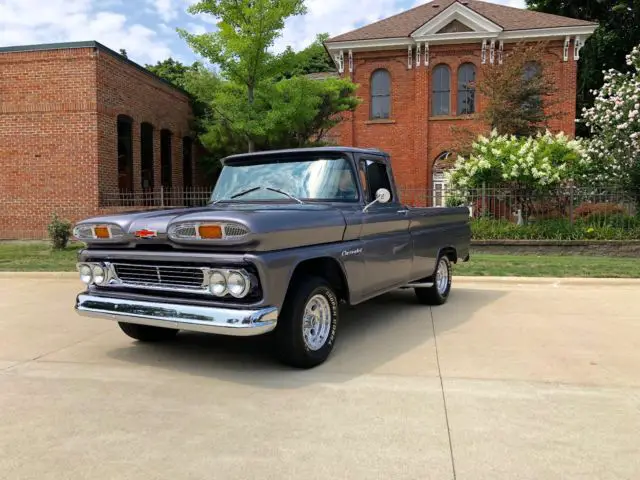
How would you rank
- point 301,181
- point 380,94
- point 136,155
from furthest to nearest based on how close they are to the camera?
point 380,94 → point 136,155 → point 301,181

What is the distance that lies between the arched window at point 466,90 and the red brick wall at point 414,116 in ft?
0.77

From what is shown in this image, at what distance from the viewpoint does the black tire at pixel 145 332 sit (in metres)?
5.60

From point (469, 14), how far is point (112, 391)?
24.1 meters

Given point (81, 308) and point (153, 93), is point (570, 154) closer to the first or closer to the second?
point (153, 93)

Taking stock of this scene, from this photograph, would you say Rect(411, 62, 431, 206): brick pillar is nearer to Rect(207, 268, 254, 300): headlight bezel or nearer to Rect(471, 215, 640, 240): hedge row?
Rect(471, 215, 640, 240): hedge row

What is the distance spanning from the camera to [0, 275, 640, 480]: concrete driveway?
3.07m

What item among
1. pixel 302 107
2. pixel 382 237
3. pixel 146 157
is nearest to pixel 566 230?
pixel 302 107

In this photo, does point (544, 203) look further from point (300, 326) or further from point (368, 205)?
point (300, 326)

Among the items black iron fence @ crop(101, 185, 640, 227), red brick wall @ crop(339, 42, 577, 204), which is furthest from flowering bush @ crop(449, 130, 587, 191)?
red brick wall @ crop(339, 42, 577, 204)

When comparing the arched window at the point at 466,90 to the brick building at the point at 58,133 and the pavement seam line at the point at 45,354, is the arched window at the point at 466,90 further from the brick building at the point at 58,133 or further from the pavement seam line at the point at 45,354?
the pavement seam line at the point at 45,354

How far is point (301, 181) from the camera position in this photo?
18.3 ft

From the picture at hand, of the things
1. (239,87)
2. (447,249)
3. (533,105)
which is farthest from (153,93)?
(447,249)

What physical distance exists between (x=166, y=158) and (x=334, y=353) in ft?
57.3

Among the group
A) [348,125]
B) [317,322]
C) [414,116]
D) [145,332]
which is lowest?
[145,332]
